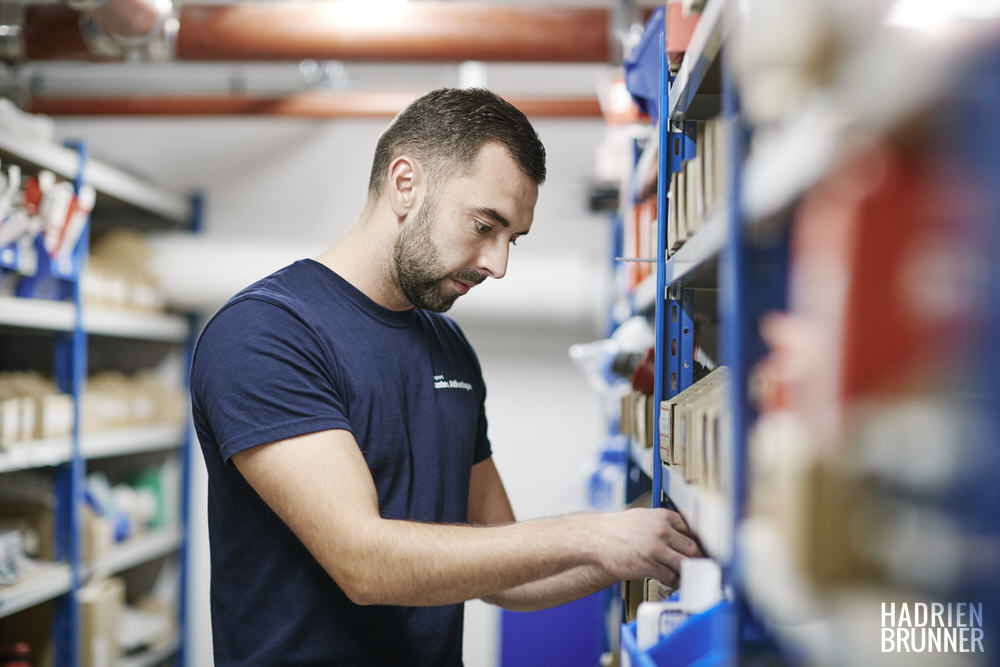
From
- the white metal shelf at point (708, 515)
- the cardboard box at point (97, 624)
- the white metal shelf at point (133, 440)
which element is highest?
the white metal shelf at point (708, 515)

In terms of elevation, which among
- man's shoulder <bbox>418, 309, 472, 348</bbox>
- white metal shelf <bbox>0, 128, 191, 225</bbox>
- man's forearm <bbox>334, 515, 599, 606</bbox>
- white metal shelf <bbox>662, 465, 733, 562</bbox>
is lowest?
man's forearm <bbox>334, 515, 599, 606</bbox>

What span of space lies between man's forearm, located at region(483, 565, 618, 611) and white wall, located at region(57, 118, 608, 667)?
2.24m

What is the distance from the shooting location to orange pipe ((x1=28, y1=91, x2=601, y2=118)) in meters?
3.87

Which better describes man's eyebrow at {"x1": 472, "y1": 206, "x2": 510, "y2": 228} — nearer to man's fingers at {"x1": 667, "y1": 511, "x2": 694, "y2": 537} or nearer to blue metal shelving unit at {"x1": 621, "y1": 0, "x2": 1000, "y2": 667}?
blue metal shelving unit at {"x1": 621, "y1": 0, "x2": 1000, "y2": 667}

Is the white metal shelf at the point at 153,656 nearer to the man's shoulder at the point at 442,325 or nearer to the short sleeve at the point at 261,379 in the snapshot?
the man's shoulder at the point at 442,325

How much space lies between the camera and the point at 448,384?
1.72 m

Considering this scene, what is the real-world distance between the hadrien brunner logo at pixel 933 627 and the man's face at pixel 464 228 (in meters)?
1.14

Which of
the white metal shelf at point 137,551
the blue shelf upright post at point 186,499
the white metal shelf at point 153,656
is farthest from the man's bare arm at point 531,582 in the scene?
the blue shelf upright post at point 186,499

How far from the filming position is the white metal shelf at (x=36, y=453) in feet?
8.87

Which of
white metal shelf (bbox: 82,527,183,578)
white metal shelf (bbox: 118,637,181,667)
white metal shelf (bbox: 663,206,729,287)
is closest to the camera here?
white metal shelf (bbox: 663,206,729,287)

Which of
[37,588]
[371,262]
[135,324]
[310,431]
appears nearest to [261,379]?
[310,431]

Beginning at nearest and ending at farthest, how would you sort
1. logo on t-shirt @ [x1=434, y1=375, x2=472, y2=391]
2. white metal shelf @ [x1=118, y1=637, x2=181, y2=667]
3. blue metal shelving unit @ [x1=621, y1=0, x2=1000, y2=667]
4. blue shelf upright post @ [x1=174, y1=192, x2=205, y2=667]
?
blue metal shelving unit @ [x1=621, y1=0, x2=1000, y2=667]
logo on t-shirt @ [x1=434, y1=375, x2=472, y2=391]
white metal shelf @ [x1=118, y1=637, x2=181, y2=667]
blue shelf upright post @ [x1=174, y1=192, x2=205, y2=667]

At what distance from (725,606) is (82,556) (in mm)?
3054

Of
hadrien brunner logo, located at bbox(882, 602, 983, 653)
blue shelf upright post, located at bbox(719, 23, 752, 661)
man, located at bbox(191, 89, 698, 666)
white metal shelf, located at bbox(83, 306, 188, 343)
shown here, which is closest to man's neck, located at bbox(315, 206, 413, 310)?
man, located at bbox(191, 89, 698, 666)
